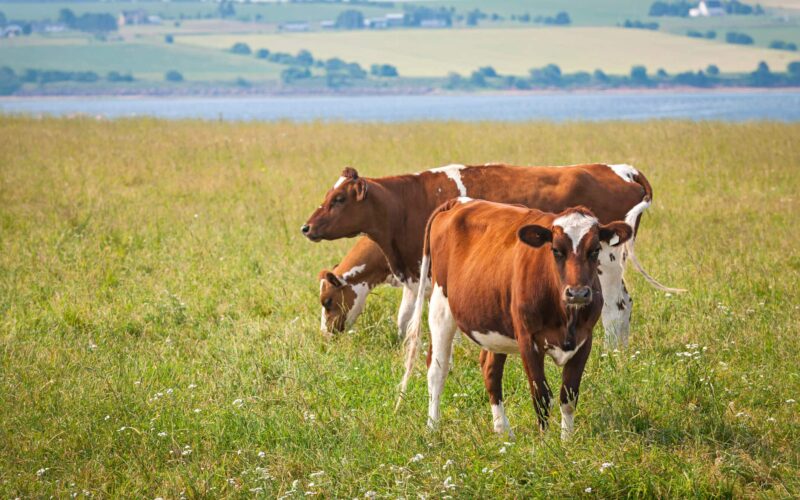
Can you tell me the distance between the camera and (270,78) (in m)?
177

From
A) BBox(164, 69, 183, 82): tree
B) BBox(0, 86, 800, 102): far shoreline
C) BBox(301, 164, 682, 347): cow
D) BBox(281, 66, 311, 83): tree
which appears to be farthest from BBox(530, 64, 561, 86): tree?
BBox(301, 164, 682, 347): cow

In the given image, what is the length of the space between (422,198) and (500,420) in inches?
121

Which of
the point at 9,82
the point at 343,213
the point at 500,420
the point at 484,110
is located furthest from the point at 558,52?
the point at 500,420

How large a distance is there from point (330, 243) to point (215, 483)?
690cm

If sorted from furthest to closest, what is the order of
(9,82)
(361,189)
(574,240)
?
(9,82)
(361,189)
(574,240)

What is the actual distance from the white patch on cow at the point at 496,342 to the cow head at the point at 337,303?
3.10 meters

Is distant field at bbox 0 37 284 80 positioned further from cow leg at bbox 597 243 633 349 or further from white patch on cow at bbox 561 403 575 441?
white patch on cow at bbox 561 403 575 441

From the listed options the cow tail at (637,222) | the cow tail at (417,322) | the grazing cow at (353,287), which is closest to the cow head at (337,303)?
the grazing cow at (353,287)

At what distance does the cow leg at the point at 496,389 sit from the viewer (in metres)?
6.04

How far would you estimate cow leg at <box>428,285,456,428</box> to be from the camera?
247 inches

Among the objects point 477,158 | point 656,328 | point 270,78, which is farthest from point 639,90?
point 656,328

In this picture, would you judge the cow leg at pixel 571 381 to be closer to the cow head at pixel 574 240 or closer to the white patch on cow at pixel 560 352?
the white patch on cow at pixel 560 352

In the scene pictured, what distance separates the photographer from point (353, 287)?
30.4 feet

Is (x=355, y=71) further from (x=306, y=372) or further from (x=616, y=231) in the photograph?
(x=616, y=231)
